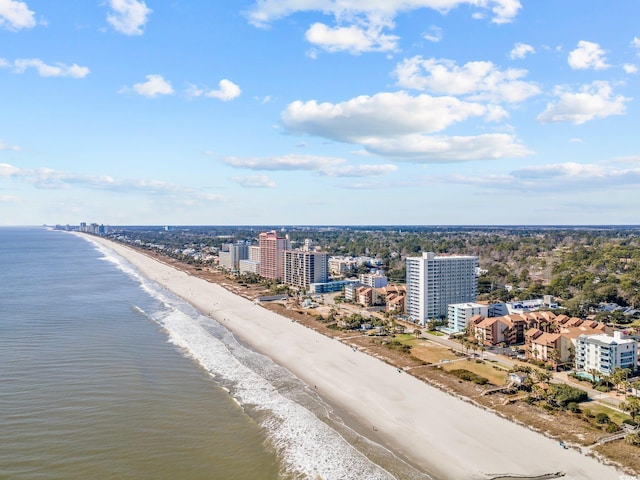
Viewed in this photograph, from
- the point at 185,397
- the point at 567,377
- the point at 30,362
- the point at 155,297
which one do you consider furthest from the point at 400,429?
the point at 155,297

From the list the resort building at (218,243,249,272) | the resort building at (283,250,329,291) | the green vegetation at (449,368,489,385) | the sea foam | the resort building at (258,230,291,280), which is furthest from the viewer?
the resort building at (218,243,249,272)

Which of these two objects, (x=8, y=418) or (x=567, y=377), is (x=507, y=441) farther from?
(x=8, y=418)

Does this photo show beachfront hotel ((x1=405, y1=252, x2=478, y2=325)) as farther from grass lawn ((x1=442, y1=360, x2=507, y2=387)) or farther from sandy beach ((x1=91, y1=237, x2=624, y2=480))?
grass lawn ((x1=442, y1=360, x2=507, y2=387))

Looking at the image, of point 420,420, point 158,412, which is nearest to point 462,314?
point 420,420

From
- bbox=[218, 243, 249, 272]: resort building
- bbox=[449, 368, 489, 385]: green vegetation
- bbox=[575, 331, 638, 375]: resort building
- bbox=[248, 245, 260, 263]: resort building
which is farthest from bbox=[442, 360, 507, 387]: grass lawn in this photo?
bbox=[218, 243, 249, 272]: resort building

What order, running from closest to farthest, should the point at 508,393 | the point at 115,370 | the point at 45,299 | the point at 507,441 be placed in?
the point at 507,441 → the point at 508,393 → the point at 115,370 → the point at 45,299

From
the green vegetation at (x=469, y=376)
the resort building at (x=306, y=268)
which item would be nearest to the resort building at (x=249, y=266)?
the resort building at (x=306, y=268)
